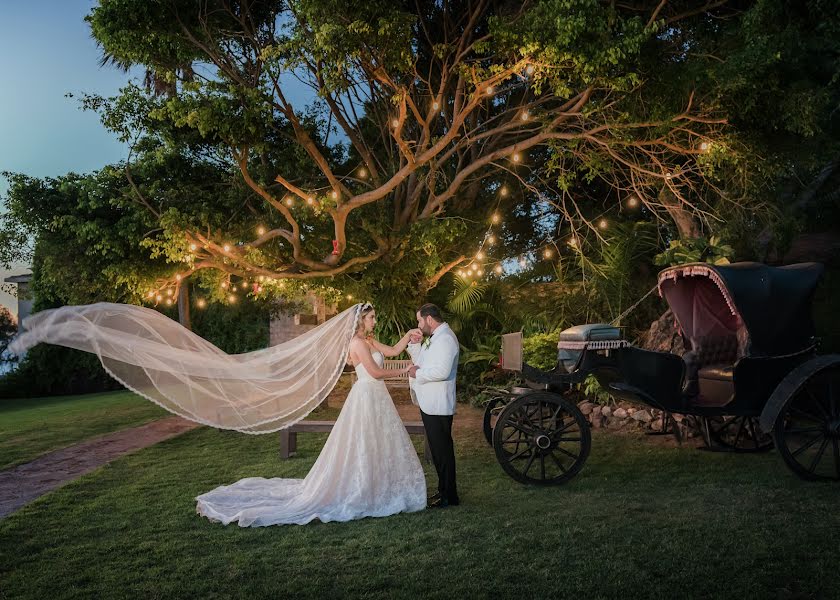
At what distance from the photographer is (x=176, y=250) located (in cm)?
1246

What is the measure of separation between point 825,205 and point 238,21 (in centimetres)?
1234

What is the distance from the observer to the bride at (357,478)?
6.28 meters

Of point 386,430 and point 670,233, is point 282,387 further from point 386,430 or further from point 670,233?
point 670,233

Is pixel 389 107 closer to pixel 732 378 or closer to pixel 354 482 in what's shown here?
pixel 732 378

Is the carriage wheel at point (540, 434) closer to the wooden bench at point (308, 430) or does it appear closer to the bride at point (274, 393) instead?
the bride at point (274, 393)

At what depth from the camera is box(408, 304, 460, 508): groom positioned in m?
6.49

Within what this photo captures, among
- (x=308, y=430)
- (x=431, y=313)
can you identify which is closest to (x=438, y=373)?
(x=431, y=313)

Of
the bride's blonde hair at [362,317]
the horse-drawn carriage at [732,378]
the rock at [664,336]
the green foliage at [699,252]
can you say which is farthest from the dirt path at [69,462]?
the green foliage at [699,252]

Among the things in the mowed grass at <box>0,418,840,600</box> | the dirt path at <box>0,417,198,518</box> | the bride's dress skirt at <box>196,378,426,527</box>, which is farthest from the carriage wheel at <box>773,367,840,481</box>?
the dirt path at <box>0,417,198,518</box>

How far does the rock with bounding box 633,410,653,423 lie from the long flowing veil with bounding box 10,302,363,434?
5.44 metres

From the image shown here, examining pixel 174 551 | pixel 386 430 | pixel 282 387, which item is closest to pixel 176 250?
pixel 282 387

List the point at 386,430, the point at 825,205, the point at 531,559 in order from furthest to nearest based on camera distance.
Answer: the point at 825,205
the point at 386,430
the point at 531,559

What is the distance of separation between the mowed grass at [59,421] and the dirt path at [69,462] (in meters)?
0.37

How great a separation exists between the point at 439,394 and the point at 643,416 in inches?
206
